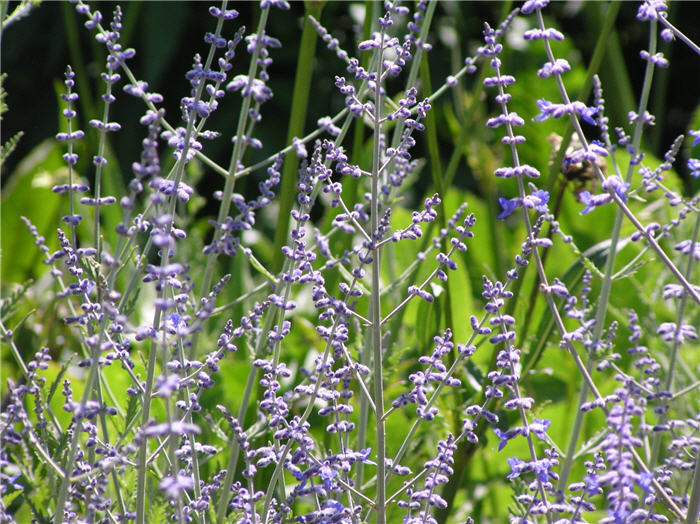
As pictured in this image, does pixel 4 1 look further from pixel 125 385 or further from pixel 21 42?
pixel 21 42

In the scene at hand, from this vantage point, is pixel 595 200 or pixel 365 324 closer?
pixel 595 200

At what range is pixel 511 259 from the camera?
7.39 feet

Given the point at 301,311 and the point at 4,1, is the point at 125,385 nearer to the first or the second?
the point at 301,311

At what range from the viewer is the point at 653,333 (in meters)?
1.49

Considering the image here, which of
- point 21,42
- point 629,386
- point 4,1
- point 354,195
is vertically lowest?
point 629,386

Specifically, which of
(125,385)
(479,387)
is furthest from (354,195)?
(125,385)

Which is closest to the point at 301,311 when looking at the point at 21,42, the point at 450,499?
the point at 450,499

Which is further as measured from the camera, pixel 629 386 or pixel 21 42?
pixel 21 42

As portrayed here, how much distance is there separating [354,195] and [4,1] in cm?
69

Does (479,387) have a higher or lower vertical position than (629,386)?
lower

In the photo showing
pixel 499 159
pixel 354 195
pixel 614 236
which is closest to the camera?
pixel 614 236

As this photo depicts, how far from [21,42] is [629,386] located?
374 centimetres

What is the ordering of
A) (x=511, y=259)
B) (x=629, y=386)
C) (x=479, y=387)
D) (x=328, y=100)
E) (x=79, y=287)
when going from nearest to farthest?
(x=629, y=386) → (x=79, y=287) → (x=479, y=387) → (x=511, y=259) → (x=328, y=100)

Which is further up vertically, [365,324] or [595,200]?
[595,200]
